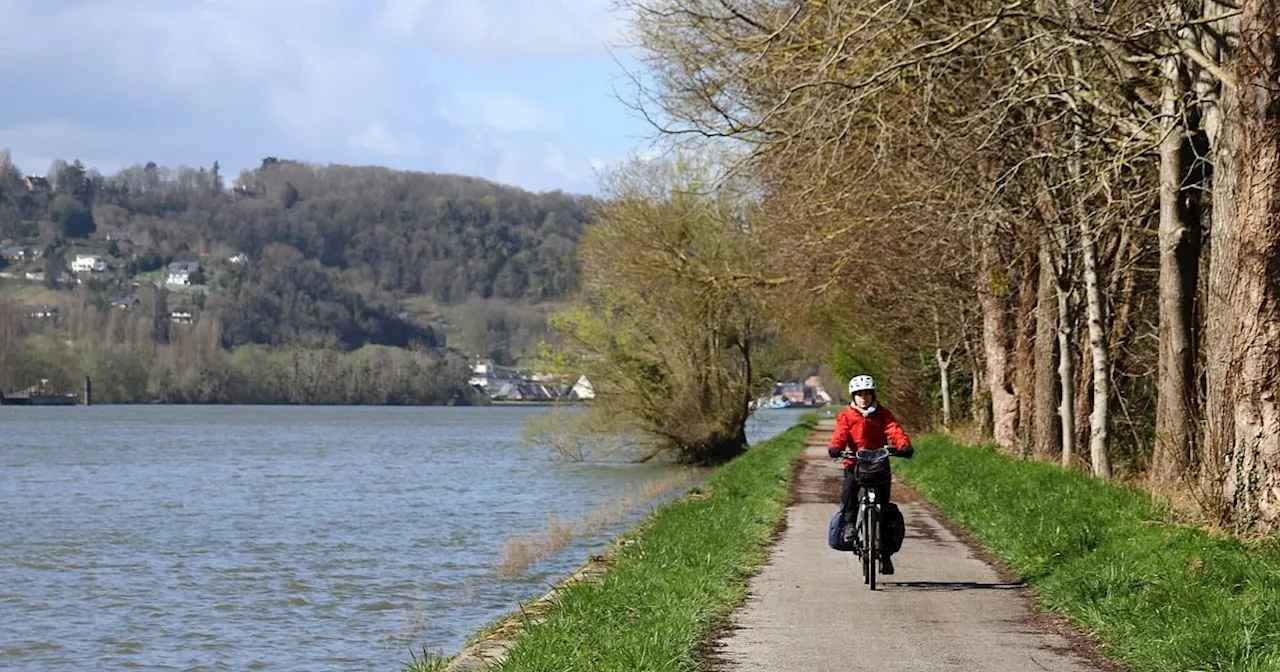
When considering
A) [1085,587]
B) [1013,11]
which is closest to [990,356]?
[1013,11]

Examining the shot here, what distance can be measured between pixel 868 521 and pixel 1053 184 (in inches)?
413

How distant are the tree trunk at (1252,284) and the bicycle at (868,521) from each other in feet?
9.26

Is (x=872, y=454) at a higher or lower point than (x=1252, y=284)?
lower

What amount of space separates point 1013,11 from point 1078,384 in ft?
A: 43.3

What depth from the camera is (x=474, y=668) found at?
33.5 feet

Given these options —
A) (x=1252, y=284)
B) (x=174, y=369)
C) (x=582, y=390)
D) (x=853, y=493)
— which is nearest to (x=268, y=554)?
(x=853, y=493)

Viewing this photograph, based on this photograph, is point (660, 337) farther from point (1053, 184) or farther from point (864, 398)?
point (864, 398)

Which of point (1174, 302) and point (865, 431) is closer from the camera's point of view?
point (865, 431)

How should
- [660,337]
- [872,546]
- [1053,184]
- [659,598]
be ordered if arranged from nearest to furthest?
[659,598] < [872,546] < [1053,184] < [660,337]

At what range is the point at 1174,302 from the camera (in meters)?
17.3

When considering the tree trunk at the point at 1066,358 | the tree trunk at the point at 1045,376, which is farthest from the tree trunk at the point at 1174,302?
the tree trunk at the point at 1045,376

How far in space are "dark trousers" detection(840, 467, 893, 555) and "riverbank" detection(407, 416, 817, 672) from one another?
1027mm

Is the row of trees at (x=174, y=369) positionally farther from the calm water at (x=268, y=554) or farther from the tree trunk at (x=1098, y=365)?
the tree trunk at (x=1098, y=365)

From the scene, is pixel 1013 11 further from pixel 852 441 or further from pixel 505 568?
pixel 505 568
